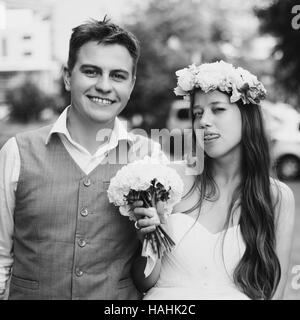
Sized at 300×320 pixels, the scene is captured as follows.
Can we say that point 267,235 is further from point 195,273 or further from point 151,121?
point 151,121

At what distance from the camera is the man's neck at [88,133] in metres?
2.91

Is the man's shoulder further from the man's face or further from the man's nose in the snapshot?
the man's nose

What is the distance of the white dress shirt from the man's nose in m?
0.29

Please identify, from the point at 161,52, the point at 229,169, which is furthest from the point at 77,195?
the point at 161,52

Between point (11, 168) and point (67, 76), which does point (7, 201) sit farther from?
point (67, 76)

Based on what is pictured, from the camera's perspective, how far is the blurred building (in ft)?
46.6

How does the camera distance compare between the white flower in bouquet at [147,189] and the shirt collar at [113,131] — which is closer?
the white flower in bouquet at [147,189]

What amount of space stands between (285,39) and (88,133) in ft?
37.5

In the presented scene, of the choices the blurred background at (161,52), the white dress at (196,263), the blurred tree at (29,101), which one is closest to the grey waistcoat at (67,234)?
the white dress at (196,263)

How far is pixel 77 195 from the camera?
2793mm

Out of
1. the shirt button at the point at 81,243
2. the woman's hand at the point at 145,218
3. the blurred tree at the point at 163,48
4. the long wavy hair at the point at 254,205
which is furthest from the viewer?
the blurred tree at the point at 163,48

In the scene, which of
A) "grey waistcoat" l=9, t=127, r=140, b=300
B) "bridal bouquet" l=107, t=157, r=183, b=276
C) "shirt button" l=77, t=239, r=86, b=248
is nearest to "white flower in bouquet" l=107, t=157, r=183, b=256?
"bridal bouquet" l=107, t=157, r=183, b=276

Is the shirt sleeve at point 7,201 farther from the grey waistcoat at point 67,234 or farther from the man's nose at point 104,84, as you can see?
the man's nose at point 104,84
